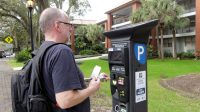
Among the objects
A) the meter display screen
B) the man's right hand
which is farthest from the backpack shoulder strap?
the meter display screen

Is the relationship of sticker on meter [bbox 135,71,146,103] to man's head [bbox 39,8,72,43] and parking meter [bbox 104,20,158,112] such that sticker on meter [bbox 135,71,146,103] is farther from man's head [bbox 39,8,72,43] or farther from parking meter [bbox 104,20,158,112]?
man's head [bbox 39,8,72,43]

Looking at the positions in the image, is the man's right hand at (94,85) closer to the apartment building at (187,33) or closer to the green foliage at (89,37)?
the apartment building at (187,33)

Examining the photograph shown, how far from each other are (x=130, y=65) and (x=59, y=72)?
1.16 meters

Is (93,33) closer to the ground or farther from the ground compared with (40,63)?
farther from the ground

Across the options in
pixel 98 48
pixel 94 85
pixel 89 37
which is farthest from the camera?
pixel 89 37

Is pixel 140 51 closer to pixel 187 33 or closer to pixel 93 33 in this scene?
pixel 187 33

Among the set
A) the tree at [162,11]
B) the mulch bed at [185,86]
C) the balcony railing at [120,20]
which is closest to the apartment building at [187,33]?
the tree at [162,11]

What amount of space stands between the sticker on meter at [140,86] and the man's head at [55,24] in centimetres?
112

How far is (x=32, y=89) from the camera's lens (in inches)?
111

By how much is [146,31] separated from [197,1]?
3184 centimetres

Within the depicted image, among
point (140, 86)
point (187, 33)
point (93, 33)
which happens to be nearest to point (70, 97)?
point (140, 86)

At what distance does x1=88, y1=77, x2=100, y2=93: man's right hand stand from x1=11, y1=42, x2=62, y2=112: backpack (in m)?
0.37

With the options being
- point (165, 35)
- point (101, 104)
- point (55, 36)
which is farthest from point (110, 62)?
point (165, 35)

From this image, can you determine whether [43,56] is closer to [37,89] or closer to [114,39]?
[37,89]
